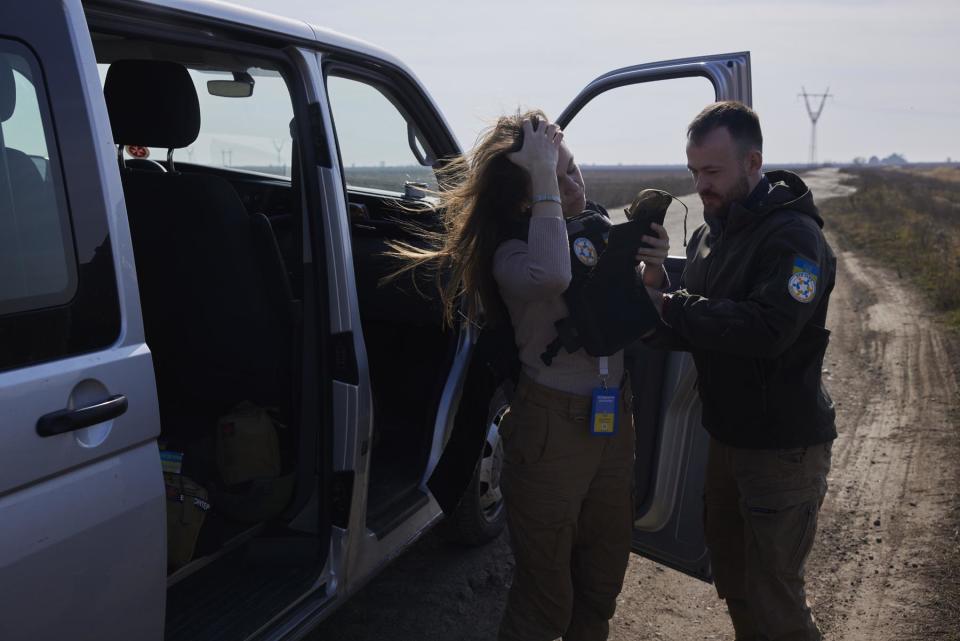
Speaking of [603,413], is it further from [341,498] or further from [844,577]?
[844,577]

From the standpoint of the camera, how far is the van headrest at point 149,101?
2691mm

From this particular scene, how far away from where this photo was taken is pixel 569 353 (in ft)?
7.65

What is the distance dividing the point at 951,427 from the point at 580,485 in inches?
179

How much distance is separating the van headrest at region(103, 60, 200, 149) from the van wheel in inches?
67.3

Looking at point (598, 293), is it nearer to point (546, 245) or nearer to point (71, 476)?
point (546, 245)

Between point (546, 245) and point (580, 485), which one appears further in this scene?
point (580, 485)

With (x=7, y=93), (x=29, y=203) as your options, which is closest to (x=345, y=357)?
(x=29, y=203)

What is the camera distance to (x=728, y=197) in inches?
100

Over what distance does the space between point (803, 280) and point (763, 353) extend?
0.23 m

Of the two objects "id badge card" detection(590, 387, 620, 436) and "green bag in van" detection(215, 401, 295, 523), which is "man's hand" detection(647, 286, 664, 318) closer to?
"id badge card" detection(590, 387, 620, 436)

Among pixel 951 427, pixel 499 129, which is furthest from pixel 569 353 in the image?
pixel 951 427

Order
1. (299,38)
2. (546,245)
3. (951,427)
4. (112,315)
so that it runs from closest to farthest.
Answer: (112,315) → (546,245) → (299,38) → (951,427)

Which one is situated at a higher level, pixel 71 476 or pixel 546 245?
pixel 546 245

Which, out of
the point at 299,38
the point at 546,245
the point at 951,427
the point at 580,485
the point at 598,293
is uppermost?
the point at 299,38
